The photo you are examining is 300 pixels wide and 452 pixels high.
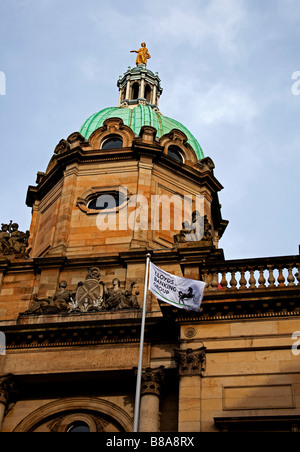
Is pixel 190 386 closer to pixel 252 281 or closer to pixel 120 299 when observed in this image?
pixel 252 281

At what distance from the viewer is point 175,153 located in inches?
1261

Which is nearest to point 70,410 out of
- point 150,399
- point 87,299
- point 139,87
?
point 150,399

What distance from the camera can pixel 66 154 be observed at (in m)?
30.6

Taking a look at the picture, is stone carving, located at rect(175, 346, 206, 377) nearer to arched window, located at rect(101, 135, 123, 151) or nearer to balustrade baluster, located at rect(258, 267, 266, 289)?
balustrade baluster, located at rect(258, 267, 266, 289)

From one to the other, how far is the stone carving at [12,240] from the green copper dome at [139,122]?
268 inches

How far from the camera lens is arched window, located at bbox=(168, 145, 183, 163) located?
1255 inches

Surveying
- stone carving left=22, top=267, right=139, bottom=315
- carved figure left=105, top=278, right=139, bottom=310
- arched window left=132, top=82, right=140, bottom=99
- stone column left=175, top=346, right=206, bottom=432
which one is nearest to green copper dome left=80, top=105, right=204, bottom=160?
arched window left=132, top=82, right=140, bottom=99

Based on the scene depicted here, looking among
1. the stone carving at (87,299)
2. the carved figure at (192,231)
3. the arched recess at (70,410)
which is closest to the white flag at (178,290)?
the stone carving at (87,299)

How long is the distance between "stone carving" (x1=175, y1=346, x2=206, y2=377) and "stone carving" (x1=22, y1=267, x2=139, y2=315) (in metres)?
3.42

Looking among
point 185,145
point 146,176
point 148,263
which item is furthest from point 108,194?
point 148,263

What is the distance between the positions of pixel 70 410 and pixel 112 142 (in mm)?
13347

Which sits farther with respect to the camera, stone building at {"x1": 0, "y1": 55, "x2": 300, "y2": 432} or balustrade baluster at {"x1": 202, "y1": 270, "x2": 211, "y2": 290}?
balustrade baluster at {"x1": 202, "y1": 270, "x2": 211, "y2": 290}

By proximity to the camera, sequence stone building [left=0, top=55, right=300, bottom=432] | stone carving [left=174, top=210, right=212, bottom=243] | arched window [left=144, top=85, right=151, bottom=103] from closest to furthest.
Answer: stone building [left=0, top=55, right=300, bottom=432] → stone carving [left=174, top=210, right=212, bottom=243] → arched window [left=144, top=85, right=151, bottom=103]
